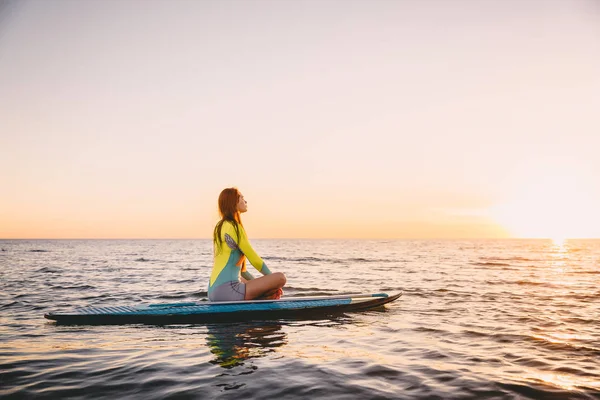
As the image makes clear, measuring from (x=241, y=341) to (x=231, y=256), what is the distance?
5.52 feet

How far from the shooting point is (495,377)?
4930 millimetres

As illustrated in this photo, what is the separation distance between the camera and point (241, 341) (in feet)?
21.7

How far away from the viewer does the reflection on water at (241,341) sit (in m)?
5.74

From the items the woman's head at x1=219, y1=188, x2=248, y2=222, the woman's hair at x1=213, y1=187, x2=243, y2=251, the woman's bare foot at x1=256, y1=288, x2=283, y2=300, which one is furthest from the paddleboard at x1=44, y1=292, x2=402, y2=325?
the woman's head at x1=219, y1=188, x2=248, y2=222

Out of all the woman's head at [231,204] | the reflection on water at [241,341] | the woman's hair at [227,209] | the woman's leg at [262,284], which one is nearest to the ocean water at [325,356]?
the reflection on water at [241,341]

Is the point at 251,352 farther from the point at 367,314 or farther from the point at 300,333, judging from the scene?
the point at 367,314

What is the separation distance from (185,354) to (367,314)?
435 centimetres

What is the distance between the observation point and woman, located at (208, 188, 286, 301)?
25.1 feet

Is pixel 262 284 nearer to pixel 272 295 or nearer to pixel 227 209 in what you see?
pixel 272 295

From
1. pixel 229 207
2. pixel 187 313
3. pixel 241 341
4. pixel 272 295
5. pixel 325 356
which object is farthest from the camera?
pixel 272 295

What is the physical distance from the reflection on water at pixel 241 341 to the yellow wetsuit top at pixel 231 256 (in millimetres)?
873

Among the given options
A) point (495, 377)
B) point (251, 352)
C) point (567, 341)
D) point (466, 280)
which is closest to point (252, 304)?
point (251, 352)

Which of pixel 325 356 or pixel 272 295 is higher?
pixel 272 295

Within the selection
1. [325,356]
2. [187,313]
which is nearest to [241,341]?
[325,356]
